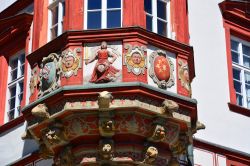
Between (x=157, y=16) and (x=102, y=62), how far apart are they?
186cm

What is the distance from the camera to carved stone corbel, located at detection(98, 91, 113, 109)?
51.0 feet

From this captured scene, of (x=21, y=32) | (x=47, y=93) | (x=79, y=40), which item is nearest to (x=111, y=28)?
(x=79, y=40)

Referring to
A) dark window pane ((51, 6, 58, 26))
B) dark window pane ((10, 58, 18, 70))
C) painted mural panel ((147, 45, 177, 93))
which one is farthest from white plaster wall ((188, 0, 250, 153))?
dark window pane ((10, 58, 18, 70))

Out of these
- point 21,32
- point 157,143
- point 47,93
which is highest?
point 21,32

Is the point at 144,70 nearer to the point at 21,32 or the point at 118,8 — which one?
Answer: the point at 118,8

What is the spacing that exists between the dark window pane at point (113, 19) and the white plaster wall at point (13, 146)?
3615 millimetres

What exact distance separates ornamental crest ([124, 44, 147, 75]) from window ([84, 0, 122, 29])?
0.70 meters

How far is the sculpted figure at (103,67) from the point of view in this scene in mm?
16109

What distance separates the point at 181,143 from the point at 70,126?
2195 millimetres

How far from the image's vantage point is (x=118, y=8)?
17.1 m

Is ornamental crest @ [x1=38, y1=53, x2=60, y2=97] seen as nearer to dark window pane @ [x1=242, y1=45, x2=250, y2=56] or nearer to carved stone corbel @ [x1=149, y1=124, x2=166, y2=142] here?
carved stone corbel @ [x1=149, y1=124, x2=166, y2=142]

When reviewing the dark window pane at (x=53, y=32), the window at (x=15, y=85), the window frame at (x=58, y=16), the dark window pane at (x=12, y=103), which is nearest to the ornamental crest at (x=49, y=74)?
the window frame at (x=58, y=16)

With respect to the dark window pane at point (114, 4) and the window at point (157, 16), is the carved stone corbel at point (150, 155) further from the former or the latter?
the dark window pane at point (114, 4)

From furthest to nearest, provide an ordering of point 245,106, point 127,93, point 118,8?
point 245,106, point 118,8, point 127,93
